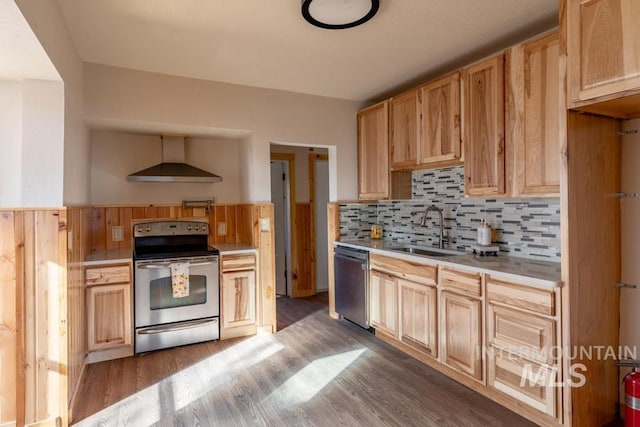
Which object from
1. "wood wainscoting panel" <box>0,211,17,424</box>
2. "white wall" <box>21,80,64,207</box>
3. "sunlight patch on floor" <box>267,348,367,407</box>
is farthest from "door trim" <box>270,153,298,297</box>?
"wood wainscoting panel" <box>0,211,17,424</box>

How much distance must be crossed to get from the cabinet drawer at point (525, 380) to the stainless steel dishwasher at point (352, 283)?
141 centimetres

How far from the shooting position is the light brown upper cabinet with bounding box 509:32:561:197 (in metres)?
2.22

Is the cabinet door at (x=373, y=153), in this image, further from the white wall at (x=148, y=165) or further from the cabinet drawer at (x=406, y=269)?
the white wall at (x=148, y=165)

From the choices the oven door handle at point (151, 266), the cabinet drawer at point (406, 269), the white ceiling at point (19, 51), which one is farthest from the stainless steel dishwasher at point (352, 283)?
the white ceiling at point (19, 51)

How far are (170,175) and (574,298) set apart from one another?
3270mm

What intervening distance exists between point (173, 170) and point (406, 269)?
2392mm

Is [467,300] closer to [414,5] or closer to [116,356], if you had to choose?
[414,5]

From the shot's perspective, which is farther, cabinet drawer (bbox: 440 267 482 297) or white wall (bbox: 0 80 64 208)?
cabinet drawer (bbox: 440 267 482 297)

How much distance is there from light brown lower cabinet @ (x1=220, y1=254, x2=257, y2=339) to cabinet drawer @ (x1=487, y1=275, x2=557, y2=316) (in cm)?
218

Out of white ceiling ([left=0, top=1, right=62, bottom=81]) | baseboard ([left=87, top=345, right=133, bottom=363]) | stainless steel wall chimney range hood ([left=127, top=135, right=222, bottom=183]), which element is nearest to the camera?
white ceiling ([left=0, top=1, right=62, bottom=81])

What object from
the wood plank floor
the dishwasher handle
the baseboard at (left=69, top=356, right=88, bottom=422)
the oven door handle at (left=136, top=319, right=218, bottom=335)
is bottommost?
the wood plank floor

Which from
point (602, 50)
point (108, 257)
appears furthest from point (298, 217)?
point (602, 50)

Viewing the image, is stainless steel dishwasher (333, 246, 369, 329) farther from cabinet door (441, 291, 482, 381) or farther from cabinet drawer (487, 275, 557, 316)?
cabinet drawer (487, 275, 557, 316)

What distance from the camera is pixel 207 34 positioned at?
2506 millimetres
